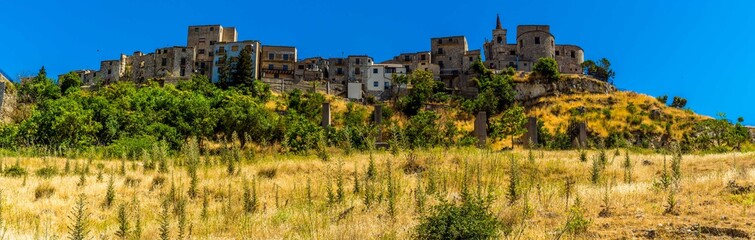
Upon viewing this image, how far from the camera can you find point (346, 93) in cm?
6384

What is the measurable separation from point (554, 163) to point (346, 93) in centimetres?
4998

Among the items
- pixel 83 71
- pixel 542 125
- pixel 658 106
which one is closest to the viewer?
pixel 542 125

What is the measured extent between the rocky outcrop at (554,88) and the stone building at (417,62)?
1178 centimetres

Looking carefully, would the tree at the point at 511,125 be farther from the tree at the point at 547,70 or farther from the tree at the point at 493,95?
the tree at the point at 547,70

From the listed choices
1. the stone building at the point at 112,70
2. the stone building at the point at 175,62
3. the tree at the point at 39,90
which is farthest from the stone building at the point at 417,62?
the tree at the point at 39,90

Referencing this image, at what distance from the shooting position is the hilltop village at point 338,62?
66.8 meters

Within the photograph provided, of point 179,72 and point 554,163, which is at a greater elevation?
point 179,72

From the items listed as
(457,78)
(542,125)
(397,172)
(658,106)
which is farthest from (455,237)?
(457,78)

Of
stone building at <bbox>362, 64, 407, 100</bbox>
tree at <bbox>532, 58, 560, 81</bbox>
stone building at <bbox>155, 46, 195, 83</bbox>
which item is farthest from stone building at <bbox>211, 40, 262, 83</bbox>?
tree at <bbox>532, 58, 560, 81</bbox>

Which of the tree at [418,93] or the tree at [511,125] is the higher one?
the tree at [418,93]

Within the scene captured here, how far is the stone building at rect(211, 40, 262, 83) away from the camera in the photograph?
218 feet

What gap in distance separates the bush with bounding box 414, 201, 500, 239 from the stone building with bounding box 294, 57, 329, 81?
60.8m

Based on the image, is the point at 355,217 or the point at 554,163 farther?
the point at 554,163

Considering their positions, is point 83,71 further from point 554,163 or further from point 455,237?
point 455,237
